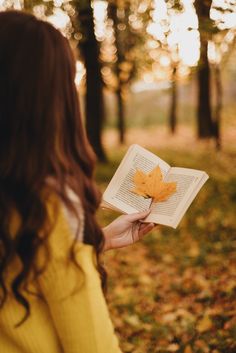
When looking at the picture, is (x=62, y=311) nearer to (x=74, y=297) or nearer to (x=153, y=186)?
(x=74, y=297)

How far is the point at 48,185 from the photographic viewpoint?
4.06 feet

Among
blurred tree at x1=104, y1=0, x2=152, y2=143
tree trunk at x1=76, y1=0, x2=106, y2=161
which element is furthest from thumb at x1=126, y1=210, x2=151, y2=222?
blurred tree at x1=104, y1=0, x2=152, y2=143

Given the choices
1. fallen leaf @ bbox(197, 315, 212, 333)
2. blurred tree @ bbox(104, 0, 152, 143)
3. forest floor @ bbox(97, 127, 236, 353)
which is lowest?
forest floor @ bbox(97, 127, 236, 353)

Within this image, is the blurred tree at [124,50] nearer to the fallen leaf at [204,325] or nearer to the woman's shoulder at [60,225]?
the fallen leaf at [204,325]

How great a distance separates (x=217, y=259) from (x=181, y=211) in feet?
11.6

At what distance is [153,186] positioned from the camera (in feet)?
7.07

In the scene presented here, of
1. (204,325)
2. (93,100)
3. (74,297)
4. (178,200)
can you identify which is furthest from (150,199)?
(93,100)

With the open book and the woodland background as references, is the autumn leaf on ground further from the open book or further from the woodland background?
the woodland background

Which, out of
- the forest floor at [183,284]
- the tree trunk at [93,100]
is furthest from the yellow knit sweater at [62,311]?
the tree trunk at [93,100]

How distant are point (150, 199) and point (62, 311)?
100 cm

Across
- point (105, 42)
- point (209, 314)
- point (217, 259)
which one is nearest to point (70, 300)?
point (209, 314)

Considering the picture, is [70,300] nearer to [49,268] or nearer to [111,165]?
[49,268]

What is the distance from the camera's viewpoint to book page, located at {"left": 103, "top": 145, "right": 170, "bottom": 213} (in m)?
2.16

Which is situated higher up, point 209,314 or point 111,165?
point 209,314
